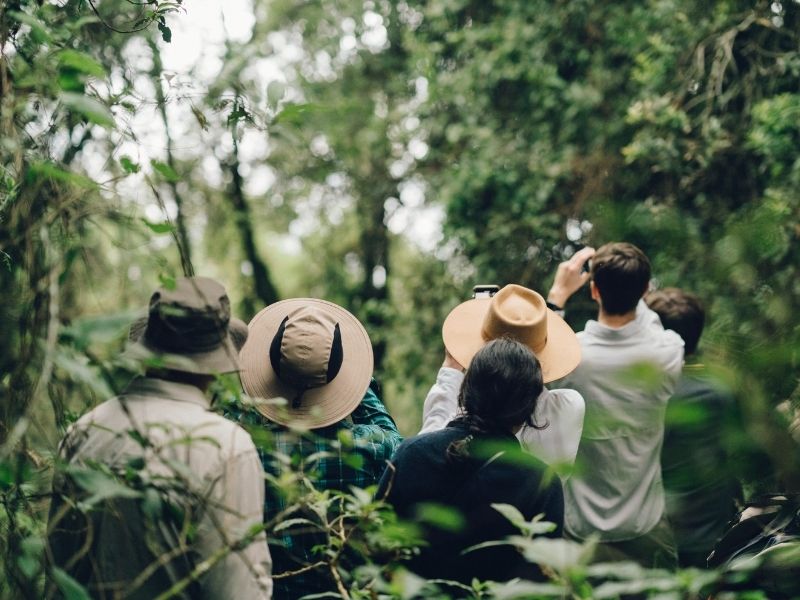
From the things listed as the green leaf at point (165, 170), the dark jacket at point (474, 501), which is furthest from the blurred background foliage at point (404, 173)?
the dark jacket at point (474, 501)

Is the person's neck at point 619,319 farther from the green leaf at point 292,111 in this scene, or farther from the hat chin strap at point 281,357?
the green leaf at point 292,111

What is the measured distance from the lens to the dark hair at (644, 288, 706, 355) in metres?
3.84

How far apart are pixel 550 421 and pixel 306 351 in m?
0.83

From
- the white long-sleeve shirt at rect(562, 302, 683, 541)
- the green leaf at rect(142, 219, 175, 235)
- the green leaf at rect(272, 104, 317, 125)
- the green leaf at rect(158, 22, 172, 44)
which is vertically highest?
the green leaf at rect(158, 22, 172, 44)

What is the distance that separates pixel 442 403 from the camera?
10.1 ft

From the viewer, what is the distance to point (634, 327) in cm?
360

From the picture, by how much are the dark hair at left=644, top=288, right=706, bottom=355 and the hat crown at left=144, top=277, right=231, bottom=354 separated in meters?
2.27

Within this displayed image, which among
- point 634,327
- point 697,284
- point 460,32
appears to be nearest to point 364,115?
point 460,32

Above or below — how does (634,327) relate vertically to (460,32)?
below

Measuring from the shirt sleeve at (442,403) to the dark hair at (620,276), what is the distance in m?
0.81

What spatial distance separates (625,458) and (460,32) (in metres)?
6.00

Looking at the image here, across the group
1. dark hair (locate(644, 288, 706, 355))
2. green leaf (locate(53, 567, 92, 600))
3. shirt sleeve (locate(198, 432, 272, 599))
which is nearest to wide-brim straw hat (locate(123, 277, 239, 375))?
shirt sleeve (locate(198, 432, 272, 599))

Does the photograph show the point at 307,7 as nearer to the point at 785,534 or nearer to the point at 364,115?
the point at 364,115

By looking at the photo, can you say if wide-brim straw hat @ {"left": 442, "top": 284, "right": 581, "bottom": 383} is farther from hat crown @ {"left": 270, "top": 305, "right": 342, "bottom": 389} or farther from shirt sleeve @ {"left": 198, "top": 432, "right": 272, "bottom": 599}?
shirt sleeve @ {"left": 198, "top": 432, "right": 272, "bottom": 599}
